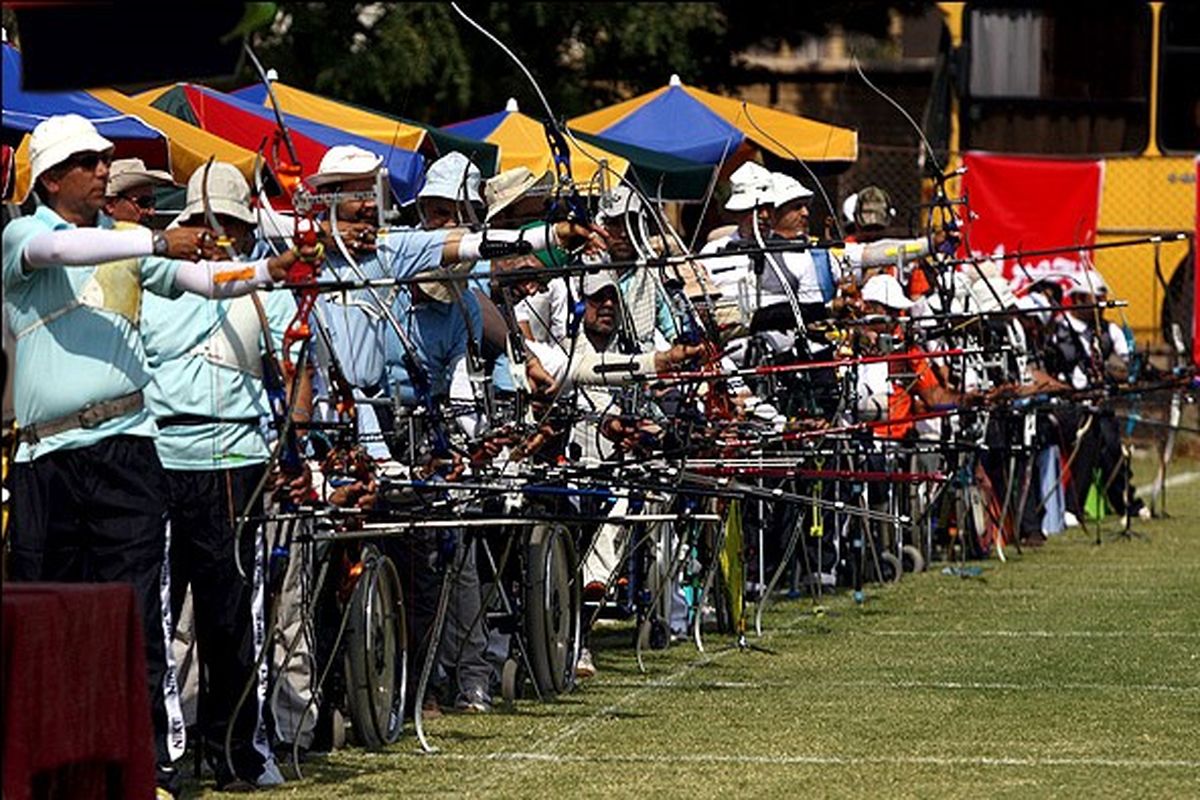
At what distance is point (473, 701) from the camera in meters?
11.3

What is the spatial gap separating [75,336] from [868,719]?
3.44 metres

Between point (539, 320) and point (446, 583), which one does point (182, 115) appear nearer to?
point (539, 320)

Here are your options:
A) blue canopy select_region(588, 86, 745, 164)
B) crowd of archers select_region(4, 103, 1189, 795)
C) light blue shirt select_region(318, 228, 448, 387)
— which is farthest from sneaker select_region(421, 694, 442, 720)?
blue canopy select_region(588, 86, 745, 164)

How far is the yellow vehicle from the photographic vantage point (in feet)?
97.1

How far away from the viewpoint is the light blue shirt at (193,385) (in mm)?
9547

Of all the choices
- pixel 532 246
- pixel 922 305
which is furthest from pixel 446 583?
pixel 922 305

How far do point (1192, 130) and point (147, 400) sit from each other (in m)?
21.8

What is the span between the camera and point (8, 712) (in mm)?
7102

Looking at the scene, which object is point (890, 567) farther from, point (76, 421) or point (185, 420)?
point (76, 421)

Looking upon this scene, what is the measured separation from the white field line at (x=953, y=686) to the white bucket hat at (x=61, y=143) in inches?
157

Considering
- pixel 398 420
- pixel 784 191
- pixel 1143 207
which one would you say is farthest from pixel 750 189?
pixel 1143 207

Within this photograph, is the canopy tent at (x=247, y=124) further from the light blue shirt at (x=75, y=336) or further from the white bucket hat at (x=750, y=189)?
the light blue shirt at (x=75, y=336)

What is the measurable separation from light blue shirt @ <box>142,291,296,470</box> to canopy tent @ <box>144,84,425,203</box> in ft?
14.4

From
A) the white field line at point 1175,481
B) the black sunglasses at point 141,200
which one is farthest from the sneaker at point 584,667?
the white field line at point 1175,481
